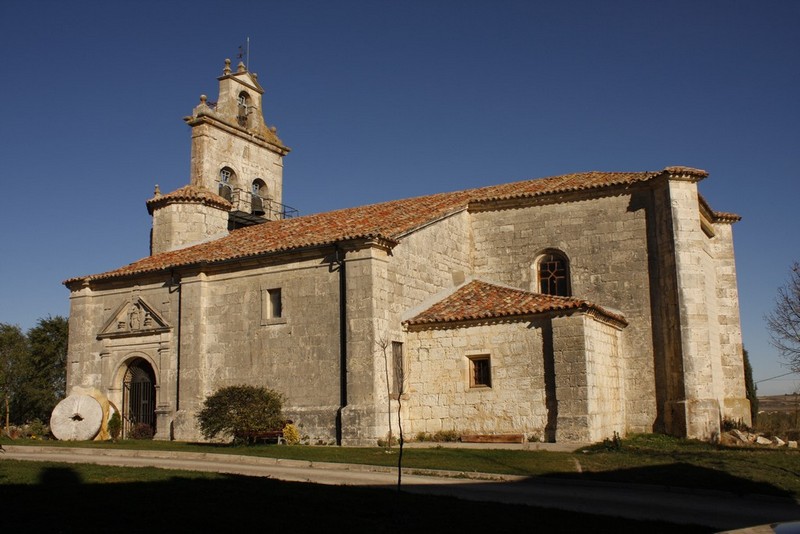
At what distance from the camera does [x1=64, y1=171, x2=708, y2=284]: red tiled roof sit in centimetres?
2331

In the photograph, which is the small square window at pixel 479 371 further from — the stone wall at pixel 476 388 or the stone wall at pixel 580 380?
the stone wall at pixel 580 380

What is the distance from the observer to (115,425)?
24.6 m

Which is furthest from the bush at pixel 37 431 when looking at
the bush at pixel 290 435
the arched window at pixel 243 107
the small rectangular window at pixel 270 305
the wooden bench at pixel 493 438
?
the arched window at pixel 243 107

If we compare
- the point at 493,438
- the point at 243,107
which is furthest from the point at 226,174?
the point at 493,438

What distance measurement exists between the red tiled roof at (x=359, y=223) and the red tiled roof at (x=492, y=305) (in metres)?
2.45

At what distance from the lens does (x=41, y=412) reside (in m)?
42.4

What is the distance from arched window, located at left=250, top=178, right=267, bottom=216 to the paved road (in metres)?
17.1

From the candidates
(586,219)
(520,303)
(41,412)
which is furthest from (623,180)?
(41,412)

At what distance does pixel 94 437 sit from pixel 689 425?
17.3 m

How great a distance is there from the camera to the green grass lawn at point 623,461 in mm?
14062

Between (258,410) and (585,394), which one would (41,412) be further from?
(585,394)

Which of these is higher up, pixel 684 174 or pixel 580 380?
pixel 684 174

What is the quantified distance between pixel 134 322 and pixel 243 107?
38.4ft

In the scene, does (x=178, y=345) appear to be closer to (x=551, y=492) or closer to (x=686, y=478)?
(x=551, y=492)
